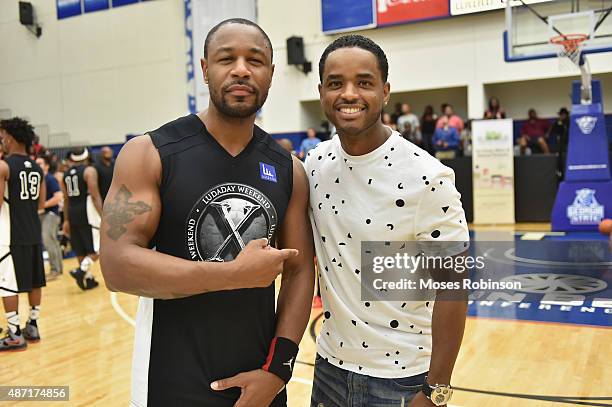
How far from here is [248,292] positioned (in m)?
1.94

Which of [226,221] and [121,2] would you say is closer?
[226,221]

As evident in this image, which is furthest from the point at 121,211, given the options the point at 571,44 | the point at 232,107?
the point at 571,44

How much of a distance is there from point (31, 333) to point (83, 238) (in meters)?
2.71

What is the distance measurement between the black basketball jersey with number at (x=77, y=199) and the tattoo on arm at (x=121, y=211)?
717cm

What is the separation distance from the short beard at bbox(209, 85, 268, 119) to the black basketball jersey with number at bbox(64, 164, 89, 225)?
7182mm

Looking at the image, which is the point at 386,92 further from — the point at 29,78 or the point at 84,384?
the point at 29,78

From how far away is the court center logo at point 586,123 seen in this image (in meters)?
10.0

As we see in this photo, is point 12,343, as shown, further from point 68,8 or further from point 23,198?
point 68,8

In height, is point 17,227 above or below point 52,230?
above

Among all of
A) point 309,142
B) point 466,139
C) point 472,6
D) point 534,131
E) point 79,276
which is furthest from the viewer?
point 309,142

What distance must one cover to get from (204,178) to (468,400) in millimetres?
2892

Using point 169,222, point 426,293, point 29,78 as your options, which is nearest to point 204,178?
point 169,222

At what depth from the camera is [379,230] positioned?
1.94 meters

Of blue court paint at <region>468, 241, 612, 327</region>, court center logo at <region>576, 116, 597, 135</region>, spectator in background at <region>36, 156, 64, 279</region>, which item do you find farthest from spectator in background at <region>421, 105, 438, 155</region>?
spectator in background at <region>36, 156, 64, 279</region>
